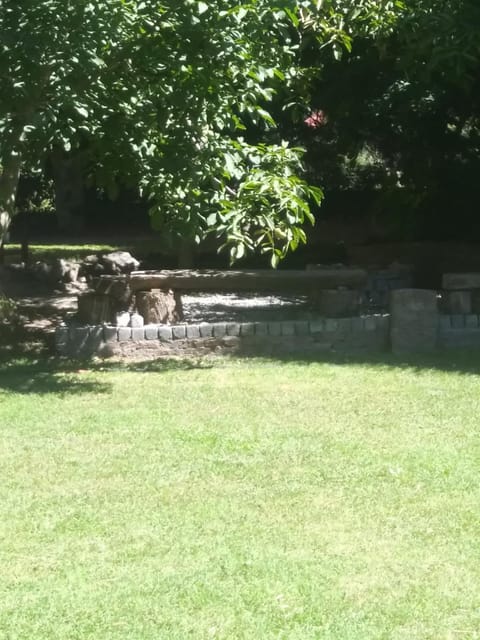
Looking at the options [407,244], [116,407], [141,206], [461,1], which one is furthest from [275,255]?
[141,206]

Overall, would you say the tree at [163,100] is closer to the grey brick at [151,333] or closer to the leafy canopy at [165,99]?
the leafy canopy at [165,99]

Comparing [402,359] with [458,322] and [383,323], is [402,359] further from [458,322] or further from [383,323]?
[458,322]

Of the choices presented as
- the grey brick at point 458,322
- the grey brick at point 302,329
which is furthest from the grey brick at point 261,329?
the grey brick at point 458,322

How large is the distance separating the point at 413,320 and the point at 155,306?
2661mm

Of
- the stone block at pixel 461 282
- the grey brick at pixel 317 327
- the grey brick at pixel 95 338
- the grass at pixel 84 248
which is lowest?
the grey brick at pixel 95 338

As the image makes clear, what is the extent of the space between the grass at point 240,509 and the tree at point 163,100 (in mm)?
1429

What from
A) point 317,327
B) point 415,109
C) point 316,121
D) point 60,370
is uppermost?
point 316,121

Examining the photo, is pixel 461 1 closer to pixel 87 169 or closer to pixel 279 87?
pixel 279 87

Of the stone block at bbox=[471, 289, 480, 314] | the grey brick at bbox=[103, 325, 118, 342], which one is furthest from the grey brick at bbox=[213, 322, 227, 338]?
the stone block at bbox=[471, 289, 480, 314]

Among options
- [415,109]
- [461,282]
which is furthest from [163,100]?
[415,109]

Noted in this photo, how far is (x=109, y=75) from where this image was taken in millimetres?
8609

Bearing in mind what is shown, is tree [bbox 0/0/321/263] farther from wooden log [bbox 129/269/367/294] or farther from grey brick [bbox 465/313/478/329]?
grey brick [bbox 465/313/478/329]

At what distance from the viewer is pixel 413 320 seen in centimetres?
1081

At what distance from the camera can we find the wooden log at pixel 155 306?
11273 millimetres
